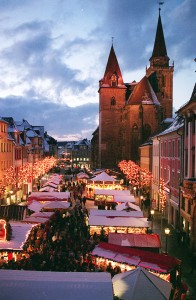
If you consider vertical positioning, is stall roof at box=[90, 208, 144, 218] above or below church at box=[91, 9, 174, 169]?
below

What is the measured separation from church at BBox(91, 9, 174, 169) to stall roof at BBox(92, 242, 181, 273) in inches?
2354

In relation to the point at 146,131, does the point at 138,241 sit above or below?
below

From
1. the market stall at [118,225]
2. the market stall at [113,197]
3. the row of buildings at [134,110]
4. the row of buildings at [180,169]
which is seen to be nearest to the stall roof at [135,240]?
the market stall at [118,225]

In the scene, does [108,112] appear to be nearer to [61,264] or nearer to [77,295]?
[61,264]

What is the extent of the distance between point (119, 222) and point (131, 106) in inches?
2281

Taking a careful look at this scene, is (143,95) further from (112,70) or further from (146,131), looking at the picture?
(112,70)

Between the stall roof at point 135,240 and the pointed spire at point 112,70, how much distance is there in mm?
67623

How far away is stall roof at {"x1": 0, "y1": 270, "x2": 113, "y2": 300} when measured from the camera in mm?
10719

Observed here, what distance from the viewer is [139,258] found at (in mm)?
17094

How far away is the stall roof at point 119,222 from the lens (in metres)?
24.0

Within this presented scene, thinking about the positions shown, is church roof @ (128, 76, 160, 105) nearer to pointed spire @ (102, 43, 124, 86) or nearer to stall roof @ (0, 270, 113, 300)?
pointed spire @ (102, 43, 124, 86)

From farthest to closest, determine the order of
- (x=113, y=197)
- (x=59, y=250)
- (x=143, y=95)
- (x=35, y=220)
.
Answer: (x=143, y=95) < (x=113, y=197) < (x=35, y=220) < (x=59, y=250)

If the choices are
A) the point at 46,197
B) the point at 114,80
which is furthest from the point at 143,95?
the point at 46,197

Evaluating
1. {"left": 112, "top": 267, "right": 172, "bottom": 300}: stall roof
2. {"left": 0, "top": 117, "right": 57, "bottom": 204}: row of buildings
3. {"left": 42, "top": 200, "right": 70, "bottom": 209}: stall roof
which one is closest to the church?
{"left": 0, "top": 117, "right": 57, "bottom": 204}: row of buildings
